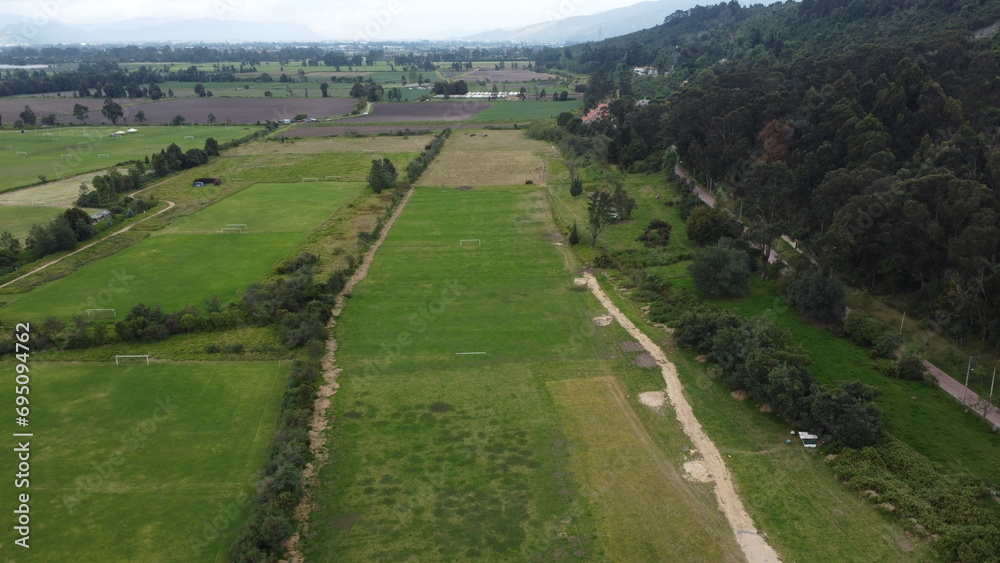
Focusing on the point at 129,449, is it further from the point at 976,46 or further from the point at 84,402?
the point at 976,46

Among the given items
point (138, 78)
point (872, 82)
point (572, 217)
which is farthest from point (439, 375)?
point (138, 78)

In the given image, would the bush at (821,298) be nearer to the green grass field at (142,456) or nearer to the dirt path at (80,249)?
the green grass field at (142,456)

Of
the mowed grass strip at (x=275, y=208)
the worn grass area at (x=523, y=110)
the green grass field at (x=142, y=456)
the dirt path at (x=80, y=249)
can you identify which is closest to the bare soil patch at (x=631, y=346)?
the green grass field at (x=142, y=456)

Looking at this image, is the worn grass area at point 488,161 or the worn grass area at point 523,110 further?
the worn grass area at point 523,110

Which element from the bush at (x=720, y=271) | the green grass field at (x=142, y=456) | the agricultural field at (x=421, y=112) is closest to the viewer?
the green grass field at (x=142, y=456)

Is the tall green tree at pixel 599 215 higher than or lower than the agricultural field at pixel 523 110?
lower

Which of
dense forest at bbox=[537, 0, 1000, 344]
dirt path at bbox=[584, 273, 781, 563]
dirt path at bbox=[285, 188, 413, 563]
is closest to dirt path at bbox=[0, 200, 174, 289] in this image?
dirt path at bbox=[285, 188, 413, 563]

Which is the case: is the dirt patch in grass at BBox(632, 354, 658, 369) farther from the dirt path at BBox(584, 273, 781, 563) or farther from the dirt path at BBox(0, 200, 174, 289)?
the dirt path at BBox(0, 200, 174, 289)
